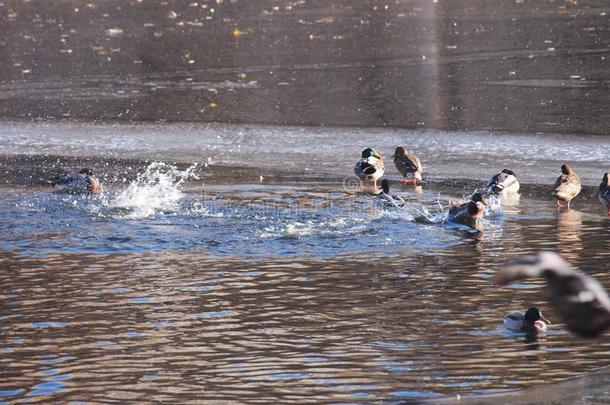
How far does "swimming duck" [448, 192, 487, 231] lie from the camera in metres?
12.9

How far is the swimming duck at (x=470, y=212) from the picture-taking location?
12.9 m

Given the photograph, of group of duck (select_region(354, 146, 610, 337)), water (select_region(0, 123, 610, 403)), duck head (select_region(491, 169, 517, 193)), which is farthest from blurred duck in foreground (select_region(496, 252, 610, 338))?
duck head (select_region(491, 169, 517, 193))

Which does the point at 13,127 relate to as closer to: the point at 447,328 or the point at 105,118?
the point at 105,118

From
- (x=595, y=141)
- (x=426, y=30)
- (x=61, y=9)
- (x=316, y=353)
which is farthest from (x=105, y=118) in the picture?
(x=61, y=9)

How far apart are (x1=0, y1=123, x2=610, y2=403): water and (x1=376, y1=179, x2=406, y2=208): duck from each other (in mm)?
110

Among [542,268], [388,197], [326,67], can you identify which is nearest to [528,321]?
[542,268]

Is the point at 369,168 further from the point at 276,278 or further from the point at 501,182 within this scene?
the point at 276,278

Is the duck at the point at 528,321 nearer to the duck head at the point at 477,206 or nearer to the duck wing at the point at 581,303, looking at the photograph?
the duck wing at the point at 581,303

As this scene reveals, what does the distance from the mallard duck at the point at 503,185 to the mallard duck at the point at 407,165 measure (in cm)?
143

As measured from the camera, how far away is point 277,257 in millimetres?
11734

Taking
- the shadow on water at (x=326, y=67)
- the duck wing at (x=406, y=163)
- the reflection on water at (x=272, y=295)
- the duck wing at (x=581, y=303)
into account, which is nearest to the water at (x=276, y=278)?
the reflection on water at (x=272, y=295)

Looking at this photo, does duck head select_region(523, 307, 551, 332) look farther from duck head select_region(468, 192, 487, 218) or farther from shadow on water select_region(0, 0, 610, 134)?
shadow on water select_region(0, 0, 610, 134)

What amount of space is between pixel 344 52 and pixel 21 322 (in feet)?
74.1

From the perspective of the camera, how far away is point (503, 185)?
14.1 meters
